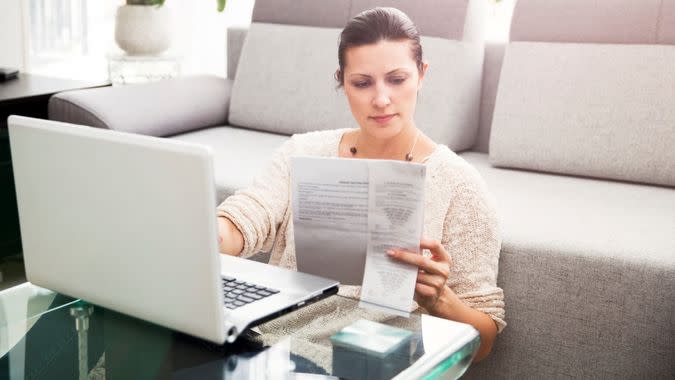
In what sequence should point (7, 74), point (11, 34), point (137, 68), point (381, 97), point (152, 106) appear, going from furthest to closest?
point (11, 34) → point (137, 68) → point (7, 74) → point (152, 106) → point (381, 97)

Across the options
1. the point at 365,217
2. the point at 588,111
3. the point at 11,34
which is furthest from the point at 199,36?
the point at 365,217

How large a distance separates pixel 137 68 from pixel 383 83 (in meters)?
1.76

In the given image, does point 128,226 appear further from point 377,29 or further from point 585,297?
point 585,297

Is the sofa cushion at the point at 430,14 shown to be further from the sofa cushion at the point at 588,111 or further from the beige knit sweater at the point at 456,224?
the beige knit sweater at the point at 456,224

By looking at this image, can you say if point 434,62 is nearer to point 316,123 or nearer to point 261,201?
point 316,123

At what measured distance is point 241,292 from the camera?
1.08 m

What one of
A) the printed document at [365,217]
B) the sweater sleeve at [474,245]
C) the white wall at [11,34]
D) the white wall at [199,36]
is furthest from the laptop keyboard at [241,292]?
the white wall at [11,34]

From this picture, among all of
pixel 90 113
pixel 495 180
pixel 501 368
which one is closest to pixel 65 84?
pixel 90 113

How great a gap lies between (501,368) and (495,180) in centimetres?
57

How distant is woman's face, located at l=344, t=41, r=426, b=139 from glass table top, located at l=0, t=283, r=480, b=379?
0.33m

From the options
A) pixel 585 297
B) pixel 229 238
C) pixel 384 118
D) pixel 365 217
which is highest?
pixel 384 118

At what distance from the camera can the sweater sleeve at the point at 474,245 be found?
133 centimetres

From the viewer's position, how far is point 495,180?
6.58 ft

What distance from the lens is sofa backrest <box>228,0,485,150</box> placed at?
7.35ft
